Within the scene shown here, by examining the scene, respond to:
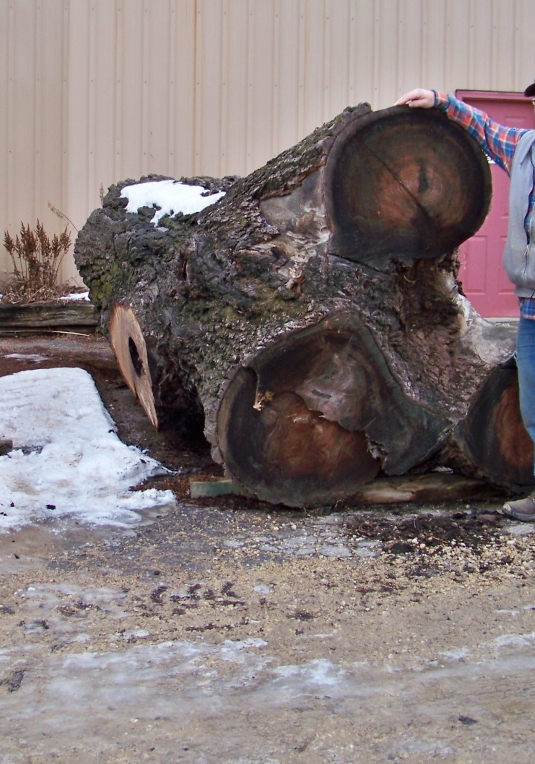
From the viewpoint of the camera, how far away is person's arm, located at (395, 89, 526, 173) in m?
2.87

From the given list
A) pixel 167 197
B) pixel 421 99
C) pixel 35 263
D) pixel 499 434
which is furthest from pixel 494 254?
pixel 421 99

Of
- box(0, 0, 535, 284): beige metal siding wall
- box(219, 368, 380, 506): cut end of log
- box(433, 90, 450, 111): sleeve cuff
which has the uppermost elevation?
box(0, 0, 535, 284): beige metal siding wall

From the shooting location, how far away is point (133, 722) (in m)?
1.72

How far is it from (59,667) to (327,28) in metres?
7.60

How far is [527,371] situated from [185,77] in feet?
20.3

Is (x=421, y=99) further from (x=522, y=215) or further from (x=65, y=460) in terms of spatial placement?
(x=65, y=460)

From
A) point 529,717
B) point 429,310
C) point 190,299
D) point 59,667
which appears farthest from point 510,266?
point 59,667

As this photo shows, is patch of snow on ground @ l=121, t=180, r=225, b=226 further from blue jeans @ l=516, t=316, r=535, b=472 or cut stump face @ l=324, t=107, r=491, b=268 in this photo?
blue jeans @ l=516, t=316, r=535, b=472

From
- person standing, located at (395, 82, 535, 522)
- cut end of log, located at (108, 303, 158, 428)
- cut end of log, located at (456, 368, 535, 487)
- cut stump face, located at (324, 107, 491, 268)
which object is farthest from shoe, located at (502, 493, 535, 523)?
cut end of log, located at (108, 303, 158, 428)

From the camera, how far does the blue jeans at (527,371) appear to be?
2934 millimetres

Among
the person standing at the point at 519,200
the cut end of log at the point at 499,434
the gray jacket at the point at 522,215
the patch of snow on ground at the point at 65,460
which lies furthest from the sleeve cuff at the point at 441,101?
the patch of snow on ground at the point at 65,460

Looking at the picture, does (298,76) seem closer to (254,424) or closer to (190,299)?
(190,299)

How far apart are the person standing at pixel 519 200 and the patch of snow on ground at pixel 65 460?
54.7 inches

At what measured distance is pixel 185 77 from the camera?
816cm
